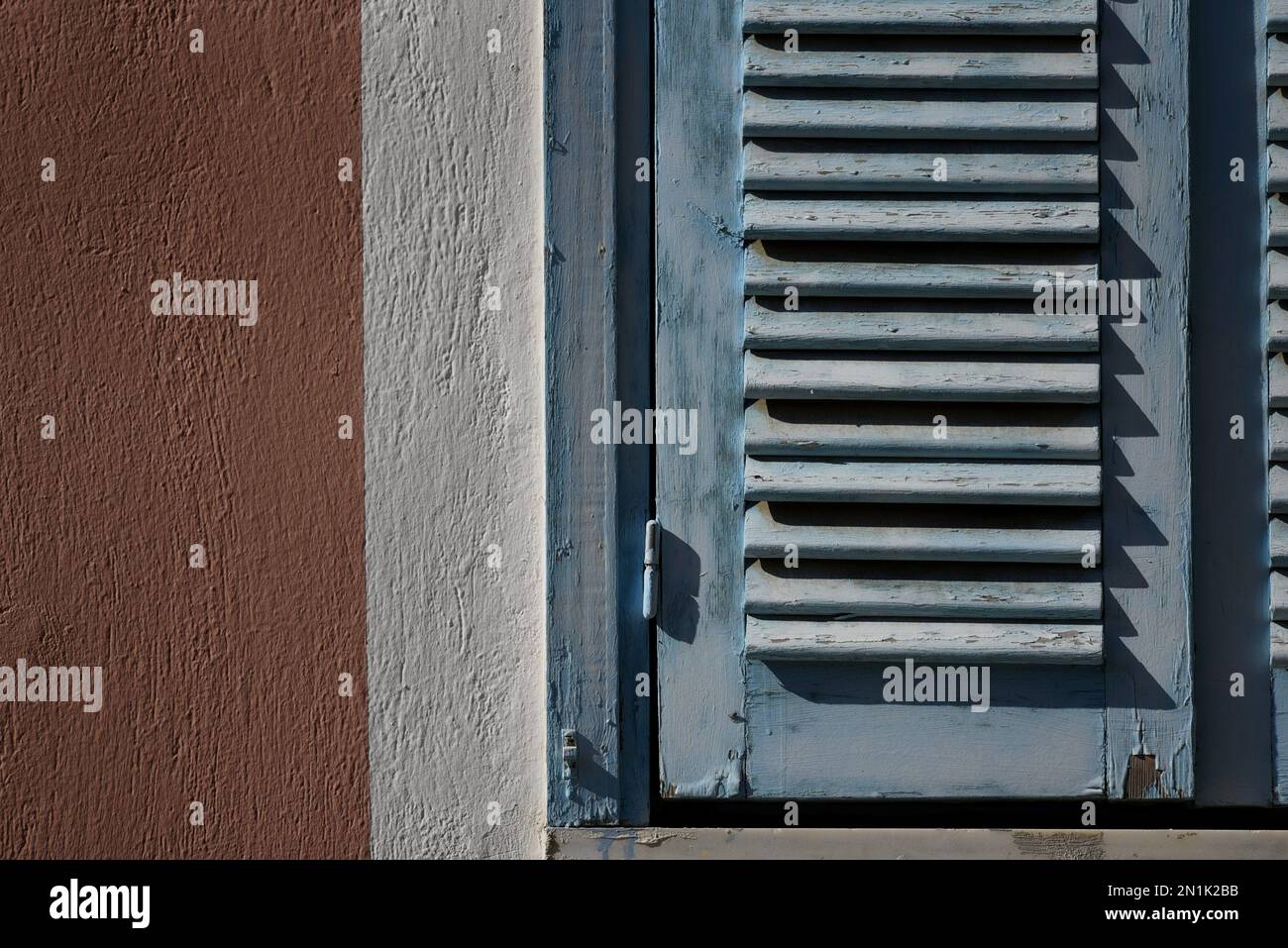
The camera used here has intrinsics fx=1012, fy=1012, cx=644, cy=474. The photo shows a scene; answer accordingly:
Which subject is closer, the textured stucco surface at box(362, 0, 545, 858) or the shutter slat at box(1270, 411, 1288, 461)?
the shutter slat at box(1270, 411, 1288, 461)

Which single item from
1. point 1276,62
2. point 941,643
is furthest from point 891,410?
point 1276,62

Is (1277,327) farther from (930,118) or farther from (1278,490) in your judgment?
(930,118)

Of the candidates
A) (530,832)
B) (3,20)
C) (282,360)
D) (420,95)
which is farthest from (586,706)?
(3,20)

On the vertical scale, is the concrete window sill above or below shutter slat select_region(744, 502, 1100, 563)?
below

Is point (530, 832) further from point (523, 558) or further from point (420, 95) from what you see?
point (420, 95)

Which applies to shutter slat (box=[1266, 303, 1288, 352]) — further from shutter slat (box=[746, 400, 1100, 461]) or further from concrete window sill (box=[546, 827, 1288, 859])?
concrete window sill (box=[546, 827, 1288, 859])

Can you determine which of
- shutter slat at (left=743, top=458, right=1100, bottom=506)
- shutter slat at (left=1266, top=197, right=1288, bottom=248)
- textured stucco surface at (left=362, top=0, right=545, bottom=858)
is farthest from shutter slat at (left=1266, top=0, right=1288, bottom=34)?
textured stucco surface at (left=362, top=0, right=545, bottom=858)
